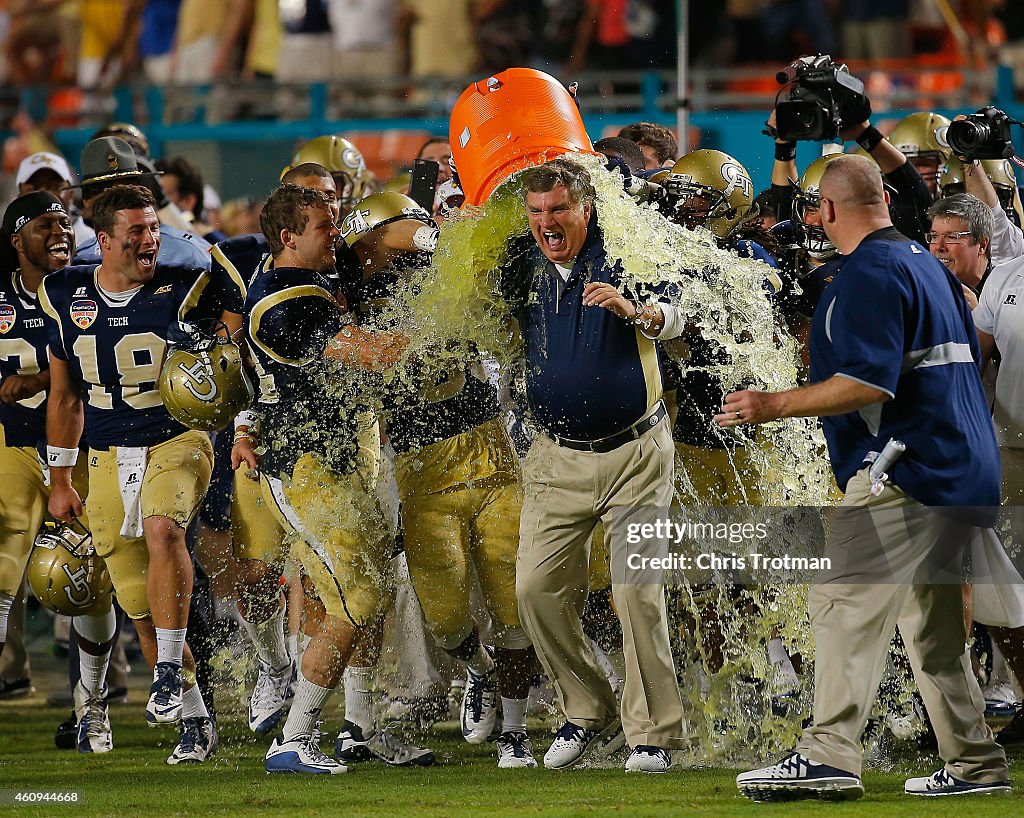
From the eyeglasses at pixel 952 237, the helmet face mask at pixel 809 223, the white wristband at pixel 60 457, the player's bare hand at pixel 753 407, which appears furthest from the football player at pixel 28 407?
the eyeglasses at pixel 952 237

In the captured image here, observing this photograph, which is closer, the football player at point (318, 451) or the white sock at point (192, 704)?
the football player at point (318, 451)

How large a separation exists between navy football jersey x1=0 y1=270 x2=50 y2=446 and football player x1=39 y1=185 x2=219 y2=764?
1.07 feet

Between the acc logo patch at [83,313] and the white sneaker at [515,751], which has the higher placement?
the acc logo patch at [83,313]

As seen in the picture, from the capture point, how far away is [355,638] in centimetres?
570

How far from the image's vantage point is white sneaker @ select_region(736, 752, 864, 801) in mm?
4848

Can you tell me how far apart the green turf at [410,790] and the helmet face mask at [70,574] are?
0.60 m

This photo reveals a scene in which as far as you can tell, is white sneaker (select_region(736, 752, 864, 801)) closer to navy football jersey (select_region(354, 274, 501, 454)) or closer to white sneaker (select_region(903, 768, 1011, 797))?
white sneaker (select_region(903, 768, 1011, 797))

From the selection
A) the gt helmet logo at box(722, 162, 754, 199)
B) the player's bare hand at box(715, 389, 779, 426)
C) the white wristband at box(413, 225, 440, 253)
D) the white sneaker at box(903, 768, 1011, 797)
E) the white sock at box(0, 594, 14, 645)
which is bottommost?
the white sneaker at box(903, 768, 1011, 797)

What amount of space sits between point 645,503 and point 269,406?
1.48 metres

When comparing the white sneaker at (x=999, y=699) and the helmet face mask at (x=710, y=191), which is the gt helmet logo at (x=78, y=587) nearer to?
the helmet face mask at (x=710, y=191)

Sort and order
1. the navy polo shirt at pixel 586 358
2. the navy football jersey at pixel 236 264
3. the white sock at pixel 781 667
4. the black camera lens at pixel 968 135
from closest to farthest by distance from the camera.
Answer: the navy polo shirt at pixel 586 358 → the white sock at pixel 781 667 → the black camera lens at pixel 968 135 → the navy football jersey at pixel 236 264

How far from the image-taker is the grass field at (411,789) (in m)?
4.88

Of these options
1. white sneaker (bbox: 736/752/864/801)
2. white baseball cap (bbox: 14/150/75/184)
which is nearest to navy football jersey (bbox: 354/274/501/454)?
white sneaker (bbox: 736/752/864/801)

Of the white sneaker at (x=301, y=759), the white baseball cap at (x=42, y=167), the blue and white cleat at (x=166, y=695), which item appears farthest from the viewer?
the white baseball cap at (x=42, y=167)
